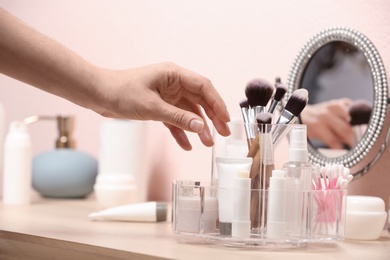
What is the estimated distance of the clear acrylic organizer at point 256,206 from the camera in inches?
35.9

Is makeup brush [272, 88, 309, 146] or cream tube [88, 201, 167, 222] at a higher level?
makeup brush [272, 88, 309, 146]

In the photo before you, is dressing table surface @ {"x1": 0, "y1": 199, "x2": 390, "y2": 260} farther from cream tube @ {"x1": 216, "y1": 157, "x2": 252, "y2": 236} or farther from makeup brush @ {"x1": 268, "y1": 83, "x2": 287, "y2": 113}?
makeup brush @ {"x1": 268, "y1": 83, "x2": 287, "y2": 113}

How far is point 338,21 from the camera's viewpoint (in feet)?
4.05

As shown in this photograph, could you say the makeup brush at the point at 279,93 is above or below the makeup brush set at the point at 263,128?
above

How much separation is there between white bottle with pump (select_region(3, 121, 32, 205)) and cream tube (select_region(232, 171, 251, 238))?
0.69 m

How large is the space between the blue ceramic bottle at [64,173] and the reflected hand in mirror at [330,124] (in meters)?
0.57

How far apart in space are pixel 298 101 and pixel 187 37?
1.90 ft

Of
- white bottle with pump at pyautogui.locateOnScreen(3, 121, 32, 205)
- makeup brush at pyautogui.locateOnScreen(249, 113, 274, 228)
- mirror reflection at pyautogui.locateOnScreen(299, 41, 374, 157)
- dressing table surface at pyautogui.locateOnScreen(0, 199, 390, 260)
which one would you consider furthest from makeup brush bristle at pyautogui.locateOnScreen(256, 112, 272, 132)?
white bottle with pump at pyautogui.locateOnScreen(3, 121, 32, 205)

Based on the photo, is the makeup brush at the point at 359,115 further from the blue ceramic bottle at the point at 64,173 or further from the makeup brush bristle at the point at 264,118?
the blue ceramic bottle at the point at 64,173

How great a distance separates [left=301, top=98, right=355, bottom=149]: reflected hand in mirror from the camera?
46.6 inches

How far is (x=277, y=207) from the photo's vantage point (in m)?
0.91

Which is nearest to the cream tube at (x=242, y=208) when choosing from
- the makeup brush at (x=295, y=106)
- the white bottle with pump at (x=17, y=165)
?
the makeup brush at (x=295, y=106)

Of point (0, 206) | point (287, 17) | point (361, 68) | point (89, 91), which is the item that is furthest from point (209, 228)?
point (0, 206)

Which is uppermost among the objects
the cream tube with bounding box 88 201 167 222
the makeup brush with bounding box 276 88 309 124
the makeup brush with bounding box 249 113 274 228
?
the makeup brush with bounding box 276 88 309 124
